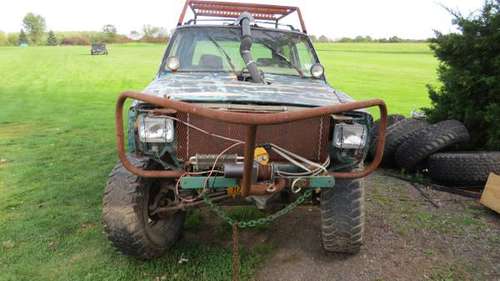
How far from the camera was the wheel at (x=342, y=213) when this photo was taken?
3.45 m

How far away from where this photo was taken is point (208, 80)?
12.5ft

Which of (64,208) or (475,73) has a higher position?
(475,73)

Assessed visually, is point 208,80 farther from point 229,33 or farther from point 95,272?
point 95,272

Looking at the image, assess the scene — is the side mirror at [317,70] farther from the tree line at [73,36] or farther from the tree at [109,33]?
the tree at [109,33]

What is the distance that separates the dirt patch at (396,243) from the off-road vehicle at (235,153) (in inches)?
9.7

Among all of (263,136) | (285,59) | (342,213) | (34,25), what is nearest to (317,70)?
(285,59)

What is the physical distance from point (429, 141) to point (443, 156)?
0.24 metres

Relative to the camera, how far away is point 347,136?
2961 millimetres

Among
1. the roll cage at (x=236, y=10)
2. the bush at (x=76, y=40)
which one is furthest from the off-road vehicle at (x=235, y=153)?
the bush at (x=76, y=40)

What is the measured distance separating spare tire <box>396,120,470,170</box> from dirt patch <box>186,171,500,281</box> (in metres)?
0.60

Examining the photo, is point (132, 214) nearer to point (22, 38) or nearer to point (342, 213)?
point (342, 213)

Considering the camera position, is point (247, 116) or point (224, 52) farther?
point (224, 52)

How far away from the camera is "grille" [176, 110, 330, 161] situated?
9.60 feet

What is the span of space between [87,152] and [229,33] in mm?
3630
